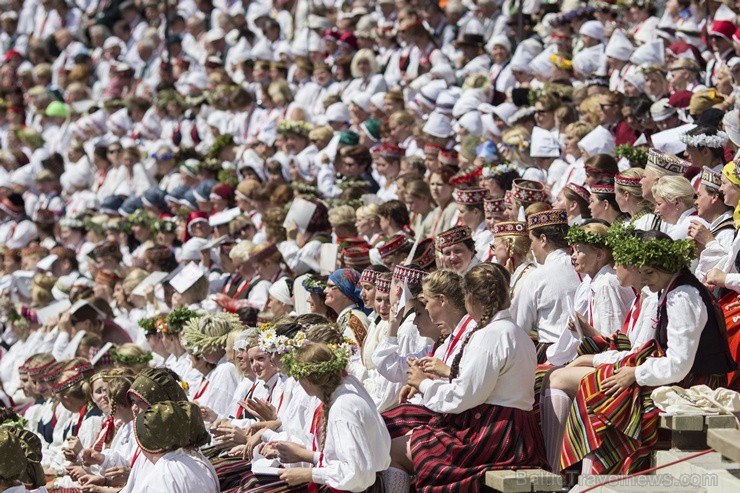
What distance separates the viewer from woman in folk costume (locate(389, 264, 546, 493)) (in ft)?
23.1

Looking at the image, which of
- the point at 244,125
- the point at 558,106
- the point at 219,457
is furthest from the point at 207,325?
the point at 244,125

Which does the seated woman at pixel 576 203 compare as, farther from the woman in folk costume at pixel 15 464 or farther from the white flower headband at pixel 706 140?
the woman in folk costume at pixel 15 464

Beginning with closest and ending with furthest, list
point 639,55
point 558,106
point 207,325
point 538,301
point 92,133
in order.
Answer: point 538,301 < point 207,325 < point 558,106 < point 639,55 < point 92,133

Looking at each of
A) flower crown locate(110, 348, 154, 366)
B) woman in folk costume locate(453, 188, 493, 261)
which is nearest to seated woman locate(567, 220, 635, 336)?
woman in folk costume locate(453, 188, 493, 261)

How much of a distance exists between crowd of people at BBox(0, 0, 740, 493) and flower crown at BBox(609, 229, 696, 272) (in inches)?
0.6

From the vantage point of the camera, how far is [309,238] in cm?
1272

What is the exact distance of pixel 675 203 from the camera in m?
8.56

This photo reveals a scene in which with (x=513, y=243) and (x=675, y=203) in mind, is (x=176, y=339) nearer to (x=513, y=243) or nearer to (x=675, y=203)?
(x=513, y=243)

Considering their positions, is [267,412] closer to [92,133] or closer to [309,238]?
[309,238]

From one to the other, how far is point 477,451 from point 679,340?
1.22m

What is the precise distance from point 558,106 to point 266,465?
611 cm

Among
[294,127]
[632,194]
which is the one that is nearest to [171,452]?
[632,194]

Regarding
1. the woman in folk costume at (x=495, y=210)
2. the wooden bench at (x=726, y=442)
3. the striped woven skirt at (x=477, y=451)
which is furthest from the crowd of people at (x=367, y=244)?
the wooden bench at (x=726, y=442)

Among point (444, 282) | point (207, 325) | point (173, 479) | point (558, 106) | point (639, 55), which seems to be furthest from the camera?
point (639, 55)
